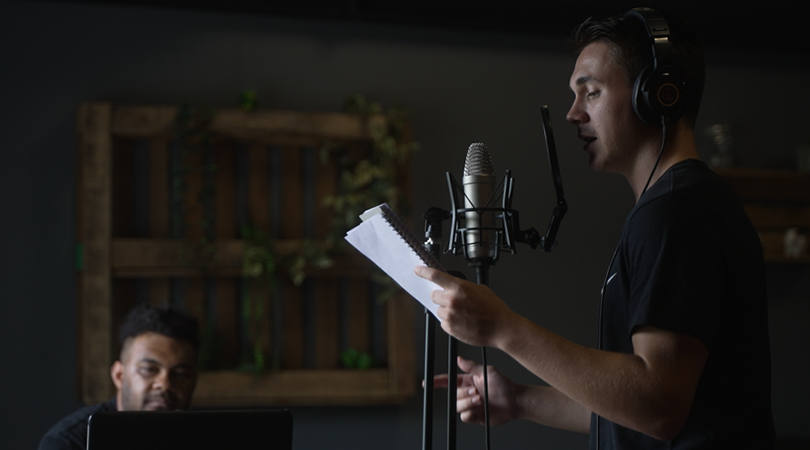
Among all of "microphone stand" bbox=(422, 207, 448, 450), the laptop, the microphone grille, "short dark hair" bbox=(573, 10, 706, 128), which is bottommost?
the laptop

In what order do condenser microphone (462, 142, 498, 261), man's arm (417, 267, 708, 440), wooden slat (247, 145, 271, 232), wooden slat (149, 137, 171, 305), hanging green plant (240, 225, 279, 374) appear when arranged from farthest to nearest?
1. wooden slat (247, 145, 271, 232)
2. wooden slat (149, 137, 171, 305)
3. hanging green plant (240, 225, 279, 374)
4. condenser microphone (462, 142, 498, 261)
5. man's arm (417, 267, 708, 440)

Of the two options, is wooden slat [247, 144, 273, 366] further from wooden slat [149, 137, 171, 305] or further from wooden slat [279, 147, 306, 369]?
wooden slat [149, 137, 171, 305]

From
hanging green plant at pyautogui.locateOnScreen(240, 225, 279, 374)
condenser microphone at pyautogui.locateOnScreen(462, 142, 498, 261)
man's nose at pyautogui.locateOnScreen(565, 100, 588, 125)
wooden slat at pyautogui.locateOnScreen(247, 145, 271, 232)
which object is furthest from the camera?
wooden slat at pyautogui.locateOnScreen(247, 145, 271, 232)

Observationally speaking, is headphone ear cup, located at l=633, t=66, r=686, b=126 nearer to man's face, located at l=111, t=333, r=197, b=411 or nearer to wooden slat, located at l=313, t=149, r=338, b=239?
man's face, located at l=111, t=333, r=197, b=411

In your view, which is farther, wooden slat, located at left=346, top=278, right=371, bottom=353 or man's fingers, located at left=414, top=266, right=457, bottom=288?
wooden slat, located at left=346, top=278, right=371, bottom=353

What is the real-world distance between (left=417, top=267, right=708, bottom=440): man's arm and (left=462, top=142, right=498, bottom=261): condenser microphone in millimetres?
121

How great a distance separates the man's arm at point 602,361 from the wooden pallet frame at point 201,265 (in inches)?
81.8

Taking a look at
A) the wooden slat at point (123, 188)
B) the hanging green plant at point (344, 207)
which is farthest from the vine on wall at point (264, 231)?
the wooden slat at point (123, 188)

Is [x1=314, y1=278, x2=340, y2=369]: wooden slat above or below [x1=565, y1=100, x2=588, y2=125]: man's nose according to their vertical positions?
below

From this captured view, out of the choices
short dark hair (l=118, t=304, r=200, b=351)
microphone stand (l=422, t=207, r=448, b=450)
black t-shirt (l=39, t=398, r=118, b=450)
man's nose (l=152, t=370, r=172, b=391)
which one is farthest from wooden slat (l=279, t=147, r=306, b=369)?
microphone stand (l=422, t=207, r=448, b=450)

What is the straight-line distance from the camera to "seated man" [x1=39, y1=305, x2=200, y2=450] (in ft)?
6.67

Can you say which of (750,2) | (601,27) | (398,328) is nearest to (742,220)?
(601,27)

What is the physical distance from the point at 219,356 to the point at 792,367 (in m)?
2.87

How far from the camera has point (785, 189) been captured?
3607mm
